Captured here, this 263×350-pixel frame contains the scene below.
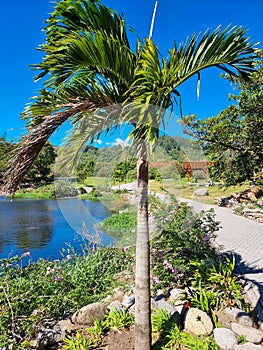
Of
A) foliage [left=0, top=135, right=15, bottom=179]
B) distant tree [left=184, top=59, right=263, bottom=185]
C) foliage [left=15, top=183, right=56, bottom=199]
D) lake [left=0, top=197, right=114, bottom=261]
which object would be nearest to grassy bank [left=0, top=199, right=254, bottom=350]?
lake [left=0, top=197, right=114, bottom=261]

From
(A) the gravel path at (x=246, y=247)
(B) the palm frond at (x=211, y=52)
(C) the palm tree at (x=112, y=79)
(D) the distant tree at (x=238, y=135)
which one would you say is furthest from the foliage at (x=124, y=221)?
A: (D) the distant tree at (x=238, y=135)

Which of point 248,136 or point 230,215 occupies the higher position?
point 248,136

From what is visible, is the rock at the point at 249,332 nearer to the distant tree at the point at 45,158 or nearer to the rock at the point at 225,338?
the rock at the point at 225,338

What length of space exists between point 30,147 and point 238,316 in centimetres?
299

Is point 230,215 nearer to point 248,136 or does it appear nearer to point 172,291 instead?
point 248,136

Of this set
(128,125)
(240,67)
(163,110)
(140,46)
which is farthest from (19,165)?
(240,67)

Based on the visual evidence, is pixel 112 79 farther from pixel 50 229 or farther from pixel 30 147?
pixel 50 229

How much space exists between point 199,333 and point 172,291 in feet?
2.53

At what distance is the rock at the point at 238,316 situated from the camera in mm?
3072

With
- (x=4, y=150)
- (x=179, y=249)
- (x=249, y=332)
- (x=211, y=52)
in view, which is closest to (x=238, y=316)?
(x=249, y=332)

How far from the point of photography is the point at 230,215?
11.2m

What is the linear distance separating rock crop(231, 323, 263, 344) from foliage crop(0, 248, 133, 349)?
194 centimetres

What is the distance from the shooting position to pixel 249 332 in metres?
2.88

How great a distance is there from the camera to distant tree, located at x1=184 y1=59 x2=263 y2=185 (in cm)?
754
